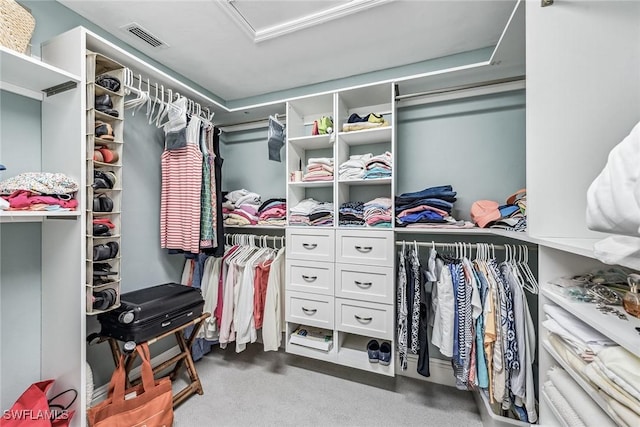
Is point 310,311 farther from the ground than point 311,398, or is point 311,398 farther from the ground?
point 310,311

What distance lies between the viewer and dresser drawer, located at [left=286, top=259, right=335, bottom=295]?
→ 188cm

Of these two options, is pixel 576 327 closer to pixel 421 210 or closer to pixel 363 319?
pixel 421 210

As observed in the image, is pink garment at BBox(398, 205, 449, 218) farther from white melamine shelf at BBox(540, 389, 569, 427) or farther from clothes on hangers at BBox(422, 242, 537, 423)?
white melamine shelf at BBox(540, 389, 569, 427)

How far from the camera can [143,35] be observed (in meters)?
1.73

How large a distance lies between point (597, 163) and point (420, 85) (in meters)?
1.15

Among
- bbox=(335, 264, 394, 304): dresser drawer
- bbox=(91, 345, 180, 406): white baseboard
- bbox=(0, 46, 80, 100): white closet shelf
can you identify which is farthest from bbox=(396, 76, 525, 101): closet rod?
bbox=(91, 345, 180, 406): white baseboard

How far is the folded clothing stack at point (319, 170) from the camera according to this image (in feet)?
6.56

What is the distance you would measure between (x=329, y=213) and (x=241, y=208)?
84 cm

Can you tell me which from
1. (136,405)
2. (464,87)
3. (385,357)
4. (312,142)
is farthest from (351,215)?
(136,405)

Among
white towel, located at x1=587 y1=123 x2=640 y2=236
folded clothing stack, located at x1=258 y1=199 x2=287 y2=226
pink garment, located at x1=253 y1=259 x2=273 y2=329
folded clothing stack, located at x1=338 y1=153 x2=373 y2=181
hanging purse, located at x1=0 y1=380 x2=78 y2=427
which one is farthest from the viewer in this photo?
folded clothing stack, located at x1=258 y1=199 x2=287 y2=226

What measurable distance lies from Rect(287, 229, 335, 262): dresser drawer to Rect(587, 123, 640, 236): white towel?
1.43 m

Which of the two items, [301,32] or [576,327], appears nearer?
[576,327]

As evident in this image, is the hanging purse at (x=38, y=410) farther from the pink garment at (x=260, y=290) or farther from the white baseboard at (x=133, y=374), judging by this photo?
the pink garment at (x=260, y=290)

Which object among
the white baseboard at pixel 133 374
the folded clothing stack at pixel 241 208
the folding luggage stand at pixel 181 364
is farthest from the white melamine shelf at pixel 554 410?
the white baseboard at pixel 133 374
